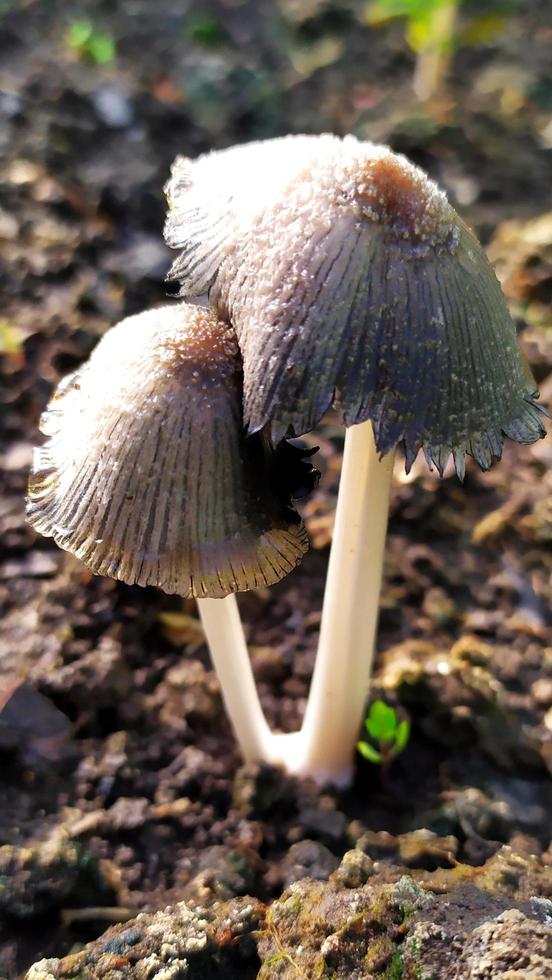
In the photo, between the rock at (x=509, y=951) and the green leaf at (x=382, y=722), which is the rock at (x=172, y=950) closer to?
the rock at (x=509, y=951)

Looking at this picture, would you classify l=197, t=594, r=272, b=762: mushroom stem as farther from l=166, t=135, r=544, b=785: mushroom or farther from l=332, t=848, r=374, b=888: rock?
l=166, t=135, r=544, b=785: mushroom

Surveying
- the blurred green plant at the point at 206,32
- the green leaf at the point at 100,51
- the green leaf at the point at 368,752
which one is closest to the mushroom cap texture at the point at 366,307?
the green leaf at the point at 368,752

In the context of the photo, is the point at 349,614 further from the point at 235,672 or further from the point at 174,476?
the point at 174,476

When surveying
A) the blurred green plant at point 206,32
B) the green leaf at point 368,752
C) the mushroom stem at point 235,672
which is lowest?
the green leaf at point 368,752

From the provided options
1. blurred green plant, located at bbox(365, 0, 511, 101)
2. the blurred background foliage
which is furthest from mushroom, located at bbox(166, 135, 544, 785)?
blurred green plant, located at bbox(365, 0, 511, 101)

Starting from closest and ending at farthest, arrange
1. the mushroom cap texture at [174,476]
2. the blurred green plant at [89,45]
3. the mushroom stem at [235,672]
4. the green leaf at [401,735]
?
the mushroom cap texture at [174,476] → the mushroom stem at [235,672] → the green leaf at [401,735] → the blurred green plant at [89,45]

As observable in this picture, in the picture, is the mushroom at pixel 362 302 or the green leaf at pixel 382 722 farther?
the green leaf at pixel 382 722

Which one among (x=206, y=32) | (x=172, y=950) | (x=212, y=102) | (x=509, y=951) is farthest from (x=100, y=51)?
(x=509, y=951)

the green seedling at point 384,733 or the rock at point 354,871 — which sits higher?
the green seedling at point 384,733
